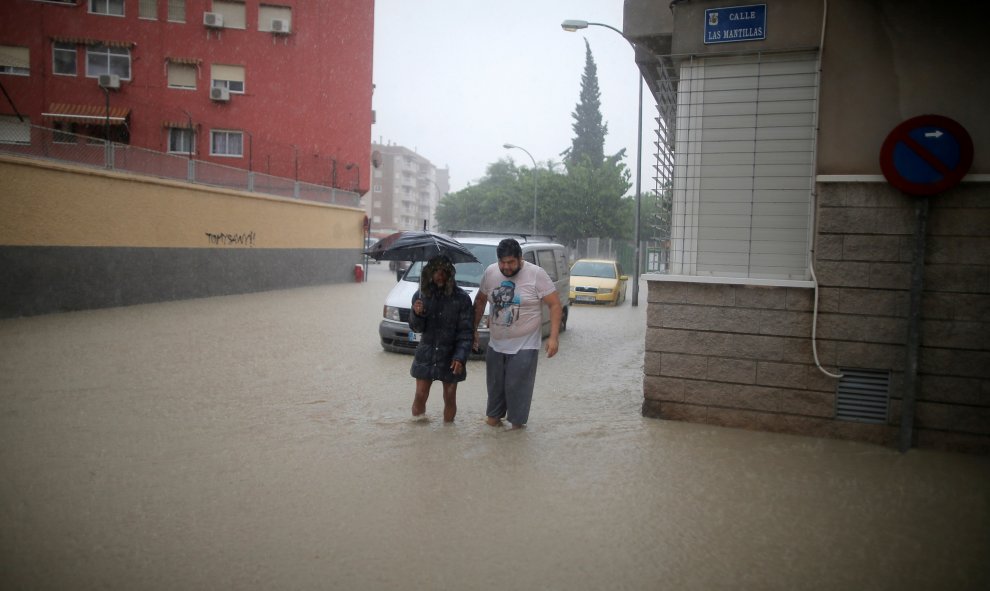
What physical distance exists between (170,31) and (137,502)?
30784mm

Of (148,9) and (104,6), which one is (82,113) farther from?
(148,9)

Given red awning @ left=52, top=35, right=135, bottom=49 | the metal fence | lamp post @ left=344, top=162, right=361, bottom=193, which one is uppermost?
red awning @ left=52, top=35, right=135, bottom=49

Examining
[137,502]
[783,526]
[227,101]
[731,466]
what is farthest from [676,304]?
[227,101]

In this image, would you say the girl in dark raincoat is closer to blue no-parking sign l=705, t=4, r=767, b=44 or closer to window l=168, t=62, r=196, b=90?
blue no-parking sign l=705, t=4, r=767, b=44

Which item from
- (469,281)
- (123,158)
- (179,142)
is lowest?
(469,281)

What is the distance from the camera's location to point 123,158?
15.8 m

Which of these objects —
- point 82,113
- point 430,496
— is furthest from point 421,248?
point 82,113

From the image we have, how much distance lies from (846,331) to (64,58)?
108ft

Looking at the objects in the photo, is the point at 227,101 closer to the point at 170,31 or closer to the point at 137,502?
the point at 170,31

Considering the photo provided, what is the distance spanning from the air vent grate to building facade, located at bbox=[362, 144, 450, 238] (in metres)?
87.4

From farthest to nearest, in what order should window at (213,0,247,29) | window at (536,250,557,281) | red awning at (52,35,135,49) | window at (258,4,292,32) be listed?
window at (258,4,292,32)
window at (213,0,247,29)
red awning at (52,35,135,49)
window at (536,250,557,281)

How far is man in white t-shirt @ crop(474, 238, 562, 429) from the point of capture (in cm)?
624

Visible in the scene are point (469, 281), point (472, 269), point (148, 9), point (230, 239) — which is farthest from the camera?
point (148, 9)

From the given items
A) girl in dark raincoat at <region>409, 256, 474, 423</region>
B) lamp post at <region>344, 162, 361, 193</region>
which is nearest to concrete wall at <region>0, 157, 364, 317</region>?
lamp post at <region>344, 162, 361, 193</region>
